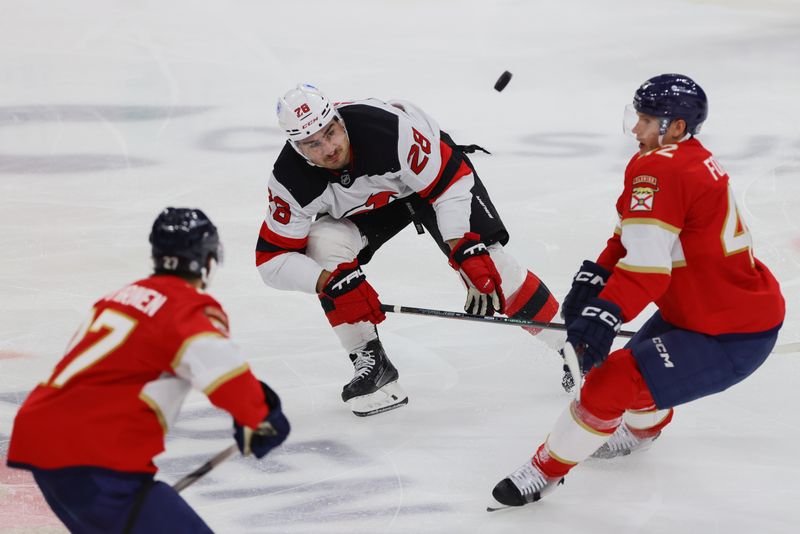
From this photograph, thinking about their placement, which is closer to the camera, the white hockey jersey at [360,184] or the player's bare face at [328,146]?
the player's bare face at [328,146]

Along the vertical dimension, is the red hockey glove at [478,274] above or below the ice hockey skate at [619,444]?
above

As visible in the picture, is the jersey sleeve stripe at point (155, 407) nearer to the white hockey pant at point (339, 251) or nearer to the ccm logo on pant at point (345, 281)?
the ccm logo on pant at point (345, 281)

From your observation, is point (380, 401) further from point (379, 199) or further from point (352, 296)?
point (379, 199)

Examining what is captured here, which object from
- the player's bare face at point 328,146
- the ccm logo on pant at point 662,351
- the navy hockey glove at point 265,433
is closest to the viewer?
the navy hockey glove at point 265,433

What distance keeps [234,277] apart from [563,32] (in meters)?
4.05

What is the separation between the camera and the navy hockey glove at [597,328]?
8.20 feet

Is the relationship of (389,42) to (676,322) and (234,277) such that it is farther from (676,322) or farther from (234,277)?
(676,322)

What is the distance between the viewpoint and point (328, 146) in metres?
3.18

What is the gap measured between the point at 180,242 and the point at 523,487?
3.79ft

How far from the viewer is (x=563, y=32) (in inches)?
297

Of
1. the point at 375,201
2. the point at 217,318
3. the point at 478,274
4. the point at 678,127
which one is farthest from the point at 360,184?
the point at 217,318

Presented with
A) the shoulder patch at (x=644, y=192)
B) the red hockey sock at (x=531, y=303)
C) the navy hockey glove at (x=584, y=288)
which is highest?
the shoulder patch at (x=644, y=192)

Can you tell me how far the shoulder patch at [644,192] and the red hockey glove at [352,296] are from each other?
93 centimetres

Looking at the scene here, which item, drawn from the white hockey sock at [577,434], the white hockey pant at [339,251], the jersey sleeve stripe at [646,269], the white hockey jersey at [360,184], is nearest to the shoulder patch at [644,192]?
the jersey sleeve stripe at [646,269]
